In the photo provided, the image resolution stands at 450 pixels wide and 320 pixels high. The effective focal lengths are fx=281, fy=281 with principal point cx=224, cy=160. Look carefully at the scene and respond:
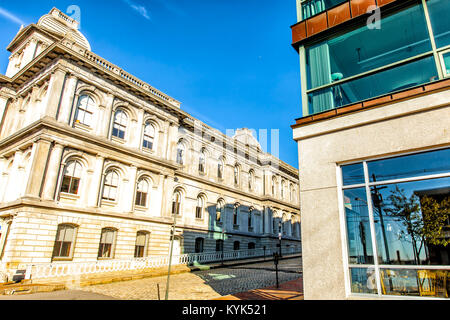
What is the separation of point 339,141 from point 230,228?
26.4 m

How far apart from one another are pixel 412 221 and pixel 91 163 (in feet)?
64.2

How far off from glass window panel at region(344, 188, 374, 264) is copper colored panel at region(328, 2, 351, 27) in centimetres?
503

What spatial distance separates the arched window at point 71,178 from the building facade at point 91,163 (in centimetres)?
6

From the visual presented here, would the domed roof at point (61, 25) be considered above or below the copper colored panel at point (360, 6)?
above

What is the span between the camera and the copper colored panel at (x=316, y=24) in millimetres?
8648

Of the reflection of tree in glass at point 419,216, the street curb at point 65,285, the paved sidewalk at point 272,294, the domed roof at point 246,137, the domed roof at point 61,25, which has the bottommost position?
the street curb at point 65,285

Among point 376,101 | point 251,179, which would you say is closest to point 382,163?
point 376,101

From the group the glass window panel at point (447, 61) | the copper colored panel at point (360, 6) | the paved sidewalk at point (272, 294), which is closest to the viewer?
the glass window panel at point (447, 61)

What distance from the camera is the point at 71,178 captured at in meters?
19.1

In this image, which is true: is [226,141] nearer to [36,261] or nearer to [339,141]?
[36,261]

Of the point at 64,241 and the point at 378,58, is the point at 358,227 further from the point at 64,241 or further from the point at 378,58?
the point at 64,241

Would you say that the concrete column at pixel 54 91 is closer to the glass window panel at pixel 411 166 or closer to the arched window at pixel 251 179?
the glass window panel at pixel 411 166

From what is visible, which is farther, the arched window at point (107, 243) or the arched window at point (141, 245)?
the arched window at point (141, 245)

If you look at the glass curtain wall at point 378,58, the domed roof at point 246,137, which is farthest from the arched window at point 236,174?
the glass curtain wall at point 378,58
